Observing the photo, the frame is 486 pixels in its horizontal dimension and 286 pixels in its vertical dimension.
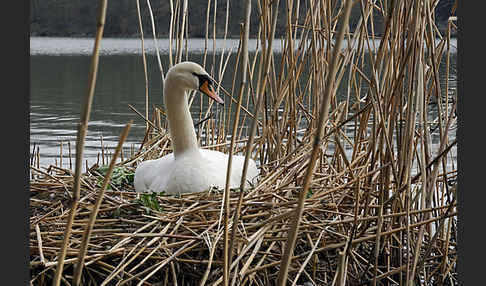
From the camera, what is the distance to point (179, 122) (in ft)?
10.8

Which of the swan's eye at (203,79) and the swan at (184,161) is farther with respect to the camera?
the swan's eye at (203,79)

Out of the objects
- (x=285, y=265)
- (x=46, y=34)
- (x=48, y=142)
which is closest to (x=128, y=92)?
(x=48, y=142)

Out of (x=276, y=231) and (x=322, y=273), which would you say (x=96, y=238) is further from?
(x=322, y=273)

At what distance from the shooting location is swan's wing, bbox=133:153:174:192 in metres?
3.10

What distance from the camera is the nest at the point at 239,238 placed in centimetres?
232

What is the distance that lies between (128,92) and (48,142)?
8367mm

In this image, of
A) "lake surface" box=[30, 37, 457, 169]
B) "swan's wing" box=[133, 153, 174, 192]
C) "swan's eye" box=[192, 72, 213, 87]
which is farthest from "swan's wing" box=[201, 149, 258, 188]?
"lake surface" box=[30, 37, 457, 169]

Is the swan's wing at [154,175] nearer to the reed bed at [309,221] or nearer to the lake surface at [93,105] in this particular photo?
the reed bed at [309,221]

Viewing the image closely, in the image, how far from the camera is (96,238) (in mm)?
2469

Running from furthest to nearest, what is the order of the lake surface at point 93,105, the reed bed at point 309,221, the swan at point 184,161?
the lake surface at point 93,105 < the swan at point 184,161 < the reed bed at point 309,221

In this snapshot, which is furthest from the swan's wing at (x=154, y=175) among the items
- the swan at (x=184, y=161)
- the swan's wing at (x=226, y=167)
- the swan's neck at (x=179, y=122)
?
the swan's wing at (x=226, y=167)

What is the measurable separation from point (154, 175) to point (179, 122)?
0.33 m

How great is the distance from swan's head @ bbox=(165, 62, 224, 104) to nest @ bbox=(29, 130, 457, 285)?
2.10ft

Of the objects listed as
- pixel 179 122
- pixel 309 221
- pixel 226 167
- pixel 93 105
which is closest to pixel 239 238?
pixel 309 221
